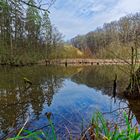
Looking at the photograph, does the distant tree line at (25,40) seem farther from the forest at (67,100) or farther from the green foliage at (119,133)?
the green foliage at (119,133)

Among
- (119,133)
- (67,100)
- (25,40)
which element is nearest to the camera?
(119,133)

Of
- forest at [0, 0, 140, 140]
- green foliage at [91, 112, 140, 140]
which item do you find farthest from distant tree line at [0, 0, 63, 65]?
green foliage at [91, 112, 140, 140]

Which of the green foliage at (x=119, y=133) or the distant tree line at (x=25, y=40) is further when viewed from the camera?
the distant tree line at (x=25, y=40)

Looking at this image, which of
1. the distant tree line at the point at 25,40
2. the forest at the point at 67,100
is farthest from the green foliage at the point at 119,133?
the distant tree line at the point at 25,40

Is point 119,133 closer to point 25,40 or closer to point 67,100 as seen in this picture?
point 67,100

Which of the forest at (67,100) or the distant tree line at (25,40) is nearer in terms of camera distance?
the forest at (67,100)

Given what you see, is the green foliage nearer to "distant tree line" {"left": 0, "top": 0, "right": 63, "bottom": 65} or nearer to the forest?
the forest

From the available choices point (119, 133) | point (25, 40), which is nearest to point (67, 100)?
point (119, 133)

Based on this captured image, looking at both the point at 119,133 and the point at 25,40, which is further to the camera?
the point at 25,40

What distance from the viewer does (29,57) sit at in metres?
49.7

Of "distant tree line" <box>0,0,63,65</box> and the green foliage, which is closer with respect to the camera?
Answer: the green foliage

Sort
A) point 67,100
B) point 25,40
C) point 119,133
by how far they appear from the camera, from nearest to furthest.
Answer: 1. point 119,133
2. point 67,100
3. point 25,40

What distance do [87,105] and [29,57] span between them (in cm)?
3958

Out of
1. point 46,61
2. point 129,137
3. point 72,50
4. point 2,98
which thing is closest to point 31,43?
point 46,61
